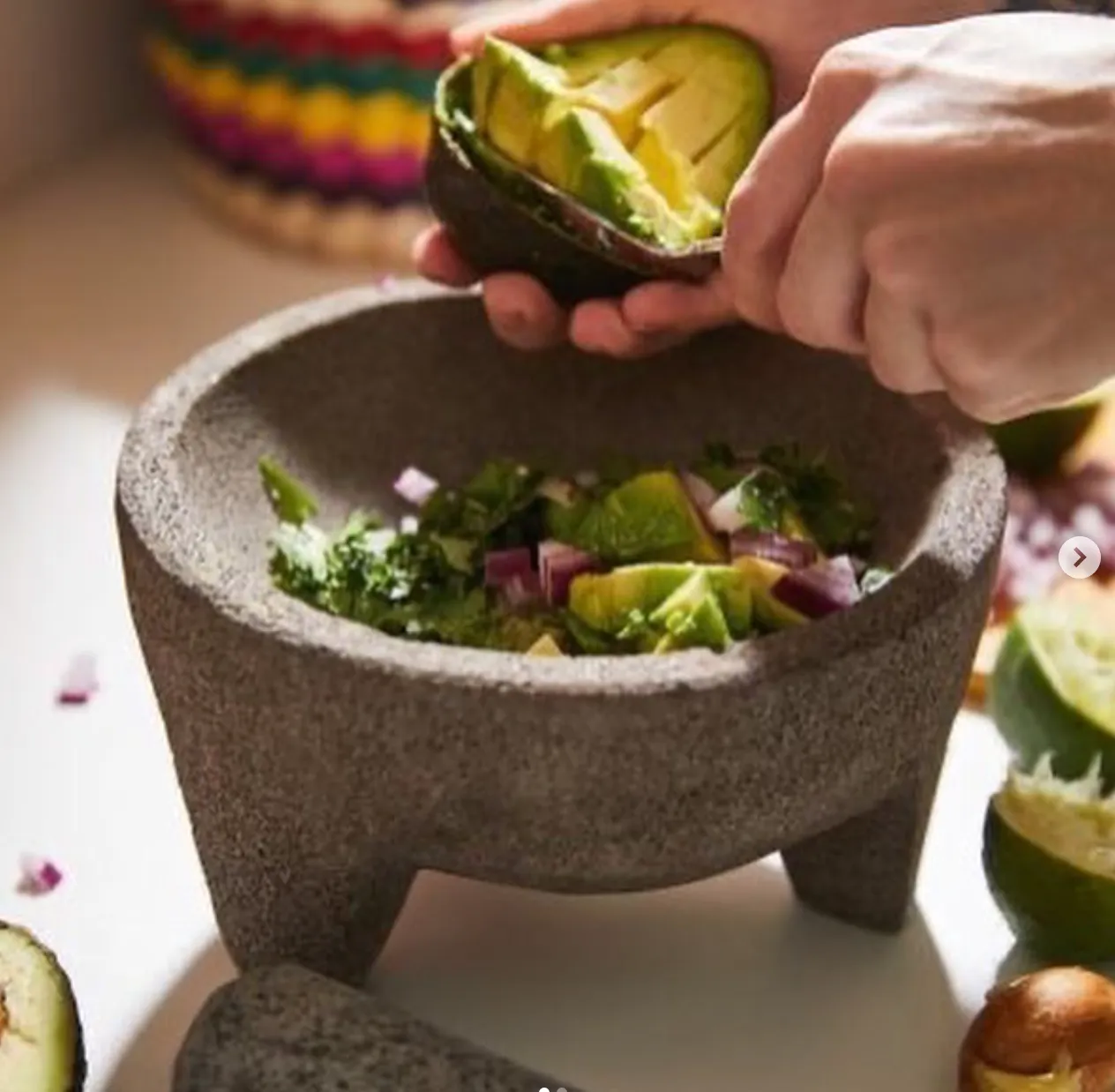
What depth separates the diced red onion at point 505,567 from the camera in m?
0.77

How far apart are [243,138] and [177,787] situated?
0.47 metres

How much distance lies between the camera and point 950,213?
65 centimetres

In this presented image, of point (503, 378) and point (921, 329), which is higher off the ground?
point (921, 329)

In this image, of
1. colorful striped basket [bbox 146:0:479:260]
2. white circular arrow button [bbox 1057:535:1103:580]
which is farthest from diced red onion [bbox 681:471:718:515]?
colorful striped basket [bbox 146:0:479:260]

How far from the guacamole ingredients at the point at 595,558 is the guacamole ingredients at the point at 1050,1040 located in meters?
0.13

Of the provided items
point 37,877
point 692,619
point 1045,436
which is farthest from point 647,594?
point 1045,436

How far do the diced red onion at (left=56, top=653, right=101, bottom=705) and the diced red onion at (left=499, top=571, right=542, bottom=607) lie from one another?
0.22 meters

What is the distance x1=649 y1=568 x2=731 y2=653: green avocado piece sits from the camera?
701mm

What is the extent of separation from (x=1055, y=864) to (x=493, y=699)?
0.21 metres

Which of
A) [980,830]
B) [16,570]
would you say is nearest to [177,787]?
[16,570]

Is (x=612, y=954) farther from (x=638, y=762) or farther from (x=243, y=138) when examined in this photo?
(x=243, y=138)

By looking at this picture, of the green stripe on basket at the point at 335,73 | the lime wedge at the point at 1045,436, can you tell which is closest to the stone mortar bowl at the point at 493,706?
the lime wedge at the point at 1045,436

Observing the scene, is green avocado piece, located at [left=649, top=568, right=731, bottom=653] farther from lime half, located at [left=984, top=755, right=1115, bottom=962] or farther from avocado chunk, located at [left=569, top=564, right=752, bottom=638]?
lime half, located at [left=984, top=755, right=1115, bottom=962]

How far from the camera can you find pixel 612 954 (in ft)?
2.60
